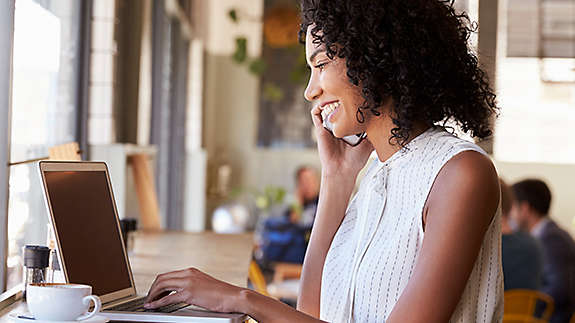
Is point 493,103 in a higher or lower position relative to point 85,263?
higher

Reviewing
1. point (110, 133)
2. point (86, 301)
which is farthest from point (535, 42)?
point (86, 301)

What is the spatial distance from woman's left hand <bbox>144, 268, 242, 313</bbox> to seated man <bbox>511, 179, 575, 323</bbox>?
3.60m

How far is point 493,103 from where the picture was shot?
5.32 ft

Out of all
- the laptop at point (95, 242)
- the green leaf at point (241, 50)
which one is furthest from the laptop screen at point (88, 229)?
the green leaf at point (241, 50)

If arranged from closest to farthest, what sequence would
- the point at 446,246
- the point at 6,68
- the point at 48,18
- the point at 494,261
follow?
the point at 446,246
the point at 494,261
the point at 6,68
the point at 48,18

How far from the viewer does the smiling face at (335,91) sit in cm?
153

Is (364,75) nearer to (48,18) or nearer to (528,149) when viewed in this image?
(48,18)

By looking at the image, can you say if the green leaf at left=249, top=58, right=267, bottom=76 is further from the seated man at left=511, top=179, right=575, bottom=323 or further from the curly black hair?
the curly black hair

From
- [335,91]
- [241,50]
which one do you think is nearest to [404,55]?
[335,91]

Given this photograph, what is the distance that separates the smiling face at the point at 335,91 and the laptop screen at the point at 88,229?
1.50 ft

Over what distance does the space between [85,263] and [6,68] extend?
0.53 meters

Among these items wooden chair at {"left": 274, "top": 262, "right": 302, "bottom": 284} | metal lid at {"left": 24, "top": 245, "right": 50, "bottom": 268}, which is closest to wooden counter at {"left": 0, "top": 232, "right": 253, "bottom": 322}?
metal lid at {"left": 24, "top": 245, "right": 50, "bottom": 268}

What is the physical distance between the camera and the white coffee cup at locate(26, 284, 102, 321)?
118cm

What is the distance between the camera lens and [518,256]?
389cm
